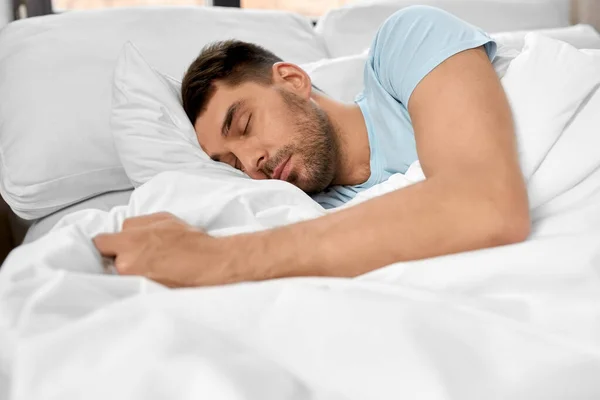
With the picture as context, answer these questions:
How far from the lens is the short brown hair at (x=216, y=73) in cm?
130

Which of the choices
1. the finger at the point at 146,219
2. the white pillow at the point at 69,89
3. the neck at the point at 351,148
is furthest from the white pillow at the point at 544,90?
the white pillow at the point at 69,89

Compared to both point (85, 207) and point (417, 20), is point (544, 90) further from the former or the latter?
point (85, 207)

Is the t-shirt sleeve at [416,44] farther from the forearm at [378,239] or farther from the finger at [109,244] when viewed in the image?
the finger at [109,244]

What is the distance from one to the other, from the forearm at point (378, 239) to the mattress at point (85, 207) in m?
0.70

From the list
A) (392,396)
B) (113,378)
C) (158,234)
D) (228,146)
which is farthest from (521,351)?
(228,146)

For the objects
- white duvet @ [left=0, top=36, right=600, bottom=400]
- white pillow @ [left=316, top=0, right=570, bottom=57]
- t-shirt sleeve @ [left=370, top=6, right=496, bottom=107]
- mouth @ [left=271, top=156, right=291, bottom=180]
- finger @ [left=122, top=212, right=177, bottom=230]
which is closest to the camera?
white duvet @ [left=0, top=36, right=600, bottom=400]

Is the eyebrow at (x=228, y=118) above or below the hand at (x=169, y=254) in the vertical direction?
below

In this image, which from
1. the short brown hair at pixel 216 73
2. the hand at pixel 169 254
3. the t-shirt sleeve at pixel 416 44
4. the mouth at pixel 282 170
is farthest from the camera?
the short brown hair at pixel 216 73

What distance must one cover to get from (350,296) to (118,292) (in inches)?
8.9

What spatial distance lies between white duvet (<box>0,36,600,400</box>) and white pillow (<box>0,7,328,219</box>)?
0.65 metres

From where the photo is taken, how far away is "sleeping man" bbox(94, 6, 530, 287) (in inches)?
30.0

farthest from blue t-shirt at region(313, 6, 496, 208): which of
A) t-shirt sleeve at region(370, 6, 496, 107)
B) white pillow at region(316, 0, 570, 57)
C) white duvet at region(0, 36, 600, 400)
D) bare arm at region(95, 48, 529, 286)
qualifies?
white pillow at region(316, 0, 570, 57)

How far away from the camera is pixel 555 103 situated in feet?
3.11

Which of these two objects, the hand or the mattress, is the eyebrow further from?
the hand
